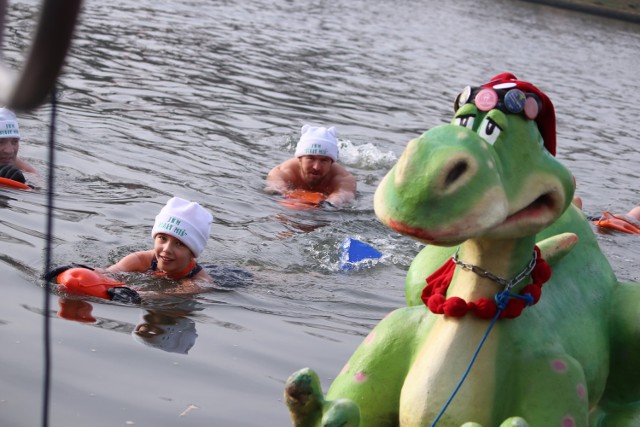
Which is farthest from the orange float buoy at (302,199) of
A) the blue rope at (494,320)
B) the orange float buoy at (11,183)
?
the blue rope at (494,320)

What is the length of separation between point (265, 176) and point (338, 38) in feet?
39.7

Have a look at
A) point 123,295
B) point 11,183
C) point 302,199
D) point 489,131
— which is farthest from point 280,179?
point 489,131

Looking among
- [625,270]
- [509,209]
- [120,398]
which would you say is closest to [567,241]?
[509,209]

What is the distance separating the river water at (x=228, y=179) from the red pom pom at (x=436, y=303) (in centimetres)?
171

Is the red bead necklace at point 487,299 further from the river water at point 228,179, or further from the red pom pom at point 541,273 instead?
the river water at point 228,179

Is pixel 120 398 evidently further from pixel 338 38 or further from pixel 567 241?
pixel 338 38

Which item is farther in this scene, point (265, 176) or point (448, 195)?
point (265, 176)

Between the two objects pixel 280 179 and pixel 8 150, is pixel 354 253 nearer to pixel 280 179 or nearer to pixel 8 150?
pixel 280 179

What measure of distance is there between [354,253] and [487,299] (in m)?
5.12

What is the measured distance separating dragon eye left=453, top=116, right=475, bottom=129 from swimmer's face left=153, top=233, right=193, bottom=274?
14.5 feet

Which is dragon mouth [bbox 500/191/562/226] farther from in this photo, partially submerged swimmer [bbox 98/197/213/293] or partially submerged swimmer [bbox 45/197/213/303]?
partially submerged swimmer [bbox 98/197/213/293]

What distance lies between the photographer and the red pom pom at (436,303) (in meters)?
3.55

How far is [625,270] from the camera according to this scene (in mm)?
9422

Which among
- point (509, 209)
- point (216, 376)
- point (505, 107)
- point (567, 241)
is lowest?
point (216, 376)
